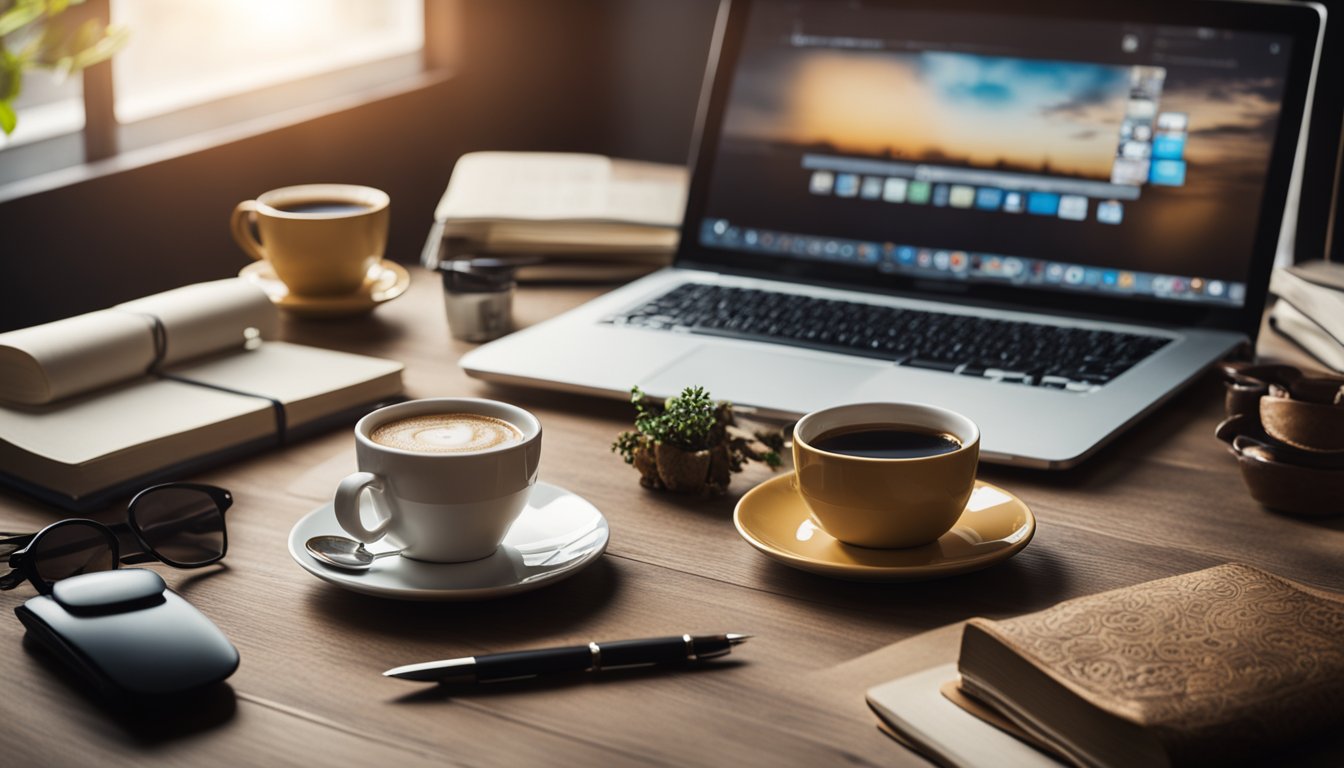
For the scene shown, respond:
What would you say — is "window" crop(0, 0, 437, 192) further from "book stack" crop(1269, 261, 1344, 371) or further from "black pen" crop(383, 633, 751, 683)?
"book stack" crop(1269, 261, 1344, 371)

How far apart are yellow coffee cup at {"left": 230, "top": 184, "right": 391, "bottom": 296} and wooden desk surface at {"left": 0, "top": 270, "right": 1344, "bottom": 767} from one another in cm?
37

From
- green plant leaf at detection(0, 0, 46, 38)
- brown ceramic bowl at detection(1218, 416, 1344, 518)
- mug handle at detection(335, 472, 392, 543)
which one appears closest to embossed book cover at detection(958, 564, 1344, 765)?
brown ceramic bowl at detection(1218, 416, 1344, 518)

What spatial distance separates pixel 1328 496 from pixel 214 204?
1.28m

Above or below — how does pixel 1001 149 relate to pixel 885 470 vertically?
above

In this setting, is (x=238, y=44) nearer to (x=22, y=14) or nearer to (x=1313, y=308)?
(x=22, y=14)

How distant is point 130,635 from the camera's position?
0.67m

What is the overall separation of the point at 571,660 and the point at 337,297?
0.81 metres

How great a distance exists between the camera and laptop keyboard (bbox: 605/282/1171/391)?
1.14 metres

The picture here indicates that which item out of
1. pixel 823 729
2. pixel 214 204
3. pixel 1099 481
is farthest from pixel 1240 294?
pixel 214 204

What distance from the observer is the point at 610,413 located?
1.13 metres

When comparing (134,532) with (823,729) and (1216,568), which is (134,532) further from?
(1216,568)

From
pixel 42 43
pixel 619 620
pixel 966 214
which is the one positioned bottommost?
pixel 619 620

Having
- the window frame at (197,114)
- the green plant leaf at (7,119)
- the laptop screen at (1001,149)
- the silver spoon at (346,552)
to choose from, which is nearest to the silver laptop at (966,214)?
the laptop screen at (1001,149)

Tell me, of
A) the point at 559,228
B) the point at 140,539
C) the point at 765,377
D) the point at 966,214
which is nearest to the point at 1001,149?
the point at 966,214
